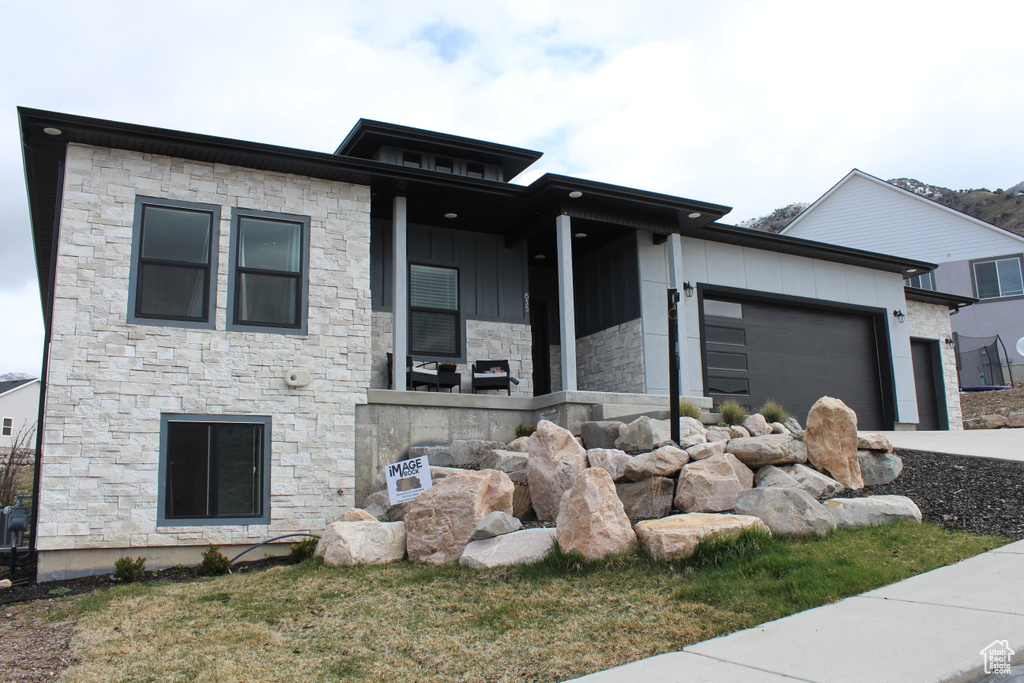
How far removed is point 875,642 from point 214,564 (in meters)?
6.68

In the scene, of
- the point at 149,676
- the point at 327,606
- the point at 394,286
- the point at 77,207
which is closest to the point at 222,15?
the point at 77,207

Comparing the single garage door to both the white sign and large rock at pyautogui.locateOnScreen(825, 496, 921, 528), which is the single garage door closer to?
the white sign

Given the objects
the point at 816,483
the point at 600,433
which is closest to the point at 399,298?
the point at 600,433

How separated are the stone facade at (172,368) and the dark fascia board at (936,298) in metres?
12.1

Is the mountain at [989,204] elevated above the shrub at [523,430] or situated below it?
above

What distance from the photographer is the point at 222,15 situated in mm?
10195

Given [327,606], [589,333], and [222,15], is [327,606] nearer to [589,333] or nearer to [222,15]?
[222,15]

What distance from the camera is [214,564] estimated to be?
8336mm

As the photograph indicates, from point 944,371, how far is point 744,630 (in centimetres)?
1502

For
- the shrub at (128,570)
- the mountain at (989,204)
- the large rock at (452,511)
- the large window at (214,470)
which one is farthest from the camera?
the mountain at (989,204)

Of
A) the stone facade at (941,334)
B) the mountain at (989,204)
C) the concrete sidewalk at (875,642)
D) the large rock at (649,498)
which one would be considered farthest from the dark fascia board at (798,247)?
the mountain at (989,204)

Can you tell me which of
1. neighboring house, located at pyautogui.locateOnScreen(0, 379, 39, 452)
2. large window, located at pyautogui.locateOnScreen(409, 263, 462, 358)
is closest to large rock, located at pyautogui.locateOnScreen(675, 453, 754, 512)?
large window, located at pyautogui.locateOnScreen(409, 263, 462, 358)

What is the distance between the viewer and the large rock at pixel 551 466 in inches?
307

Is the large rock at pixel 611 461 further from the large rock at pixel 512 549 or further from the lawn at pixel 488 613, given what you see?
the lawn at pixel 488 613
